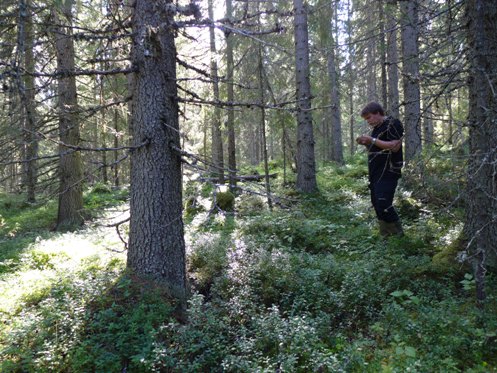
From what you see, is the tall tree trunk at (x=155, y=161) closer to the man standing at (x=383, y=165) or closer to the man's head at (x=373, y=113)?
the man standing at (x=383, y=165)

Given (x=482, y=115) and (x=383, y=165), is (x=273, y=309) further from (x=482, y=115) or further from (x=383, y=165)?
(x=383, y=165)

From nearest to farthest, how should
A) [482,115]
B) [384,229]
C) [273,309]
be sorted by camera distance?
[482,115] < [273,309] < [384,229]

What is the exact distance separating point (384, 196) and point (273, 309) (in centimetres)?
294

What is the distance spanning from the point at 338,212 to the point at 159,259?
516 centimetres

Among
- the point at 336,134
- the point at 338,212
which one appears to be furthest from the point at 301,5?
the point at 336,134

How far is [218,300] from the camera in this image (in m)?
5.10

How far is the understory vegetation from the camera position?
3.67 m

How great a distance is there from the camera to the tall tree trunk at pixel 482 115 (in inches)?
147

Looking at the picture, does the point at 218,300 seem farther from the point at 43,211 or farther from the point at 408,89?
the point at 43,211

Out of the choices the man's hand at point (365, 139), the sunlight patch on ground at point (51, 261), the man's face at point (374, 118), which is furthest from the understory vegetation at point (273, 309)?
the man's face at point (374, 118)

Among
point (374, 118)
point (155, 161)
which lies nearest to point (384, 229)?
point (374, 118)

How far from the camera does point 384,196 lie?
6102mm

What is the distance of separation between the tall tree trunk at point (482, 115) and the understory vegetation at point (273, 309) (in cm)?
29

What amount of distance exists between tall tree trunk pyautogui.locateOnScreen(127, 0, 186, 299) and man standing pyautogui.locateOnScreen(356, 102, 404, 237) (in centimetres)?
311
